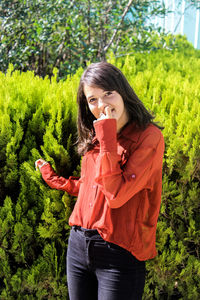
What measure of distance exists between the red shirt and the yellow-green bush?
586 millimetres

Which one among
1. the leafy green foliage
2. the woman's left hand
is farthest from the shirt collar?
the leafy green foliage

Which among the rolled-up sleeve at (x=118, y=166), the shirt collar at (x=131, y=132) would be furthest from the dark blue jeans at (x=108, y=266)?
the shirt collar at (x=131, y=132)

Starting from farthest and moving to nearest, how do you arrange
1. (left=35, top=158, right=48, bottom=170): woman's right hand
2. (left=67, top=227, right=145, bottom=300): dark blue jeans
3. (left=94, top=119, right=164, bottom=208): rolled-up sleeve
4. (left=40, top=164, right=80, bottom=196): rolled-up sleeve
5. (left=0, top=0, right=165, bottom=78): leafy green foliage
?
1. (left=0, top=0, right=165, bottom=78): leafy green foliage
2. (left=35, top=158, right=48, bottom=170): woman's right hand
3. (left=40, top=164, right=80, bottom=196): rolled-up sleeve
4. (left=67, top=227, right=145, bottom=300): dark blue jeans
5. (left=94, top=119, right=164, bottom=208): rolled-up sleeve

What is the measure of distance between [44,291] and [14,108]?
1.43 meters

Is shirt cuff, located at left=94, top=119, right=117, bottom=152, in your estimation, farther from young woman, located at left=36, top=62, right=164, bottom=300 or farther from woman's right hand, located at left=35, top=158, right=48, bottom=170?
woman's right hand, located at left=35, top=158, right=48, bottom=170

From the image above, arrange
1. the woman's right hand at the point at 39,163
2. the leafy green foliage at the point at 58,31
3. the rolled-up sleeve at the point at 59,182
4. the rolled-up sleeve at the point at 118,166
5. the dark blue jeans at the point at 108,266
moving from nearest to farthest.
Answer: the rolled-up sleeve at the point at 118,166 < the dark blue jeans at the point at 108,266 < the rolled-up sleeve at the point at 59,182 < the woman's right hand at the point at 39,163 < the leafy green foliage at the point at 58,31

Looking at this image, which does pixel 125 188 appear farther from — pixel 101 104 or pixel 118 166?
pixel 101 104

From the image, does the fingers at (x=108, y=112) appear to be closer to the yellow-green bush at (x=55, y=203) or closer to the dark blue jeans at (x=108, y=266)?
the dark blue jeans at (x=108, y=266)

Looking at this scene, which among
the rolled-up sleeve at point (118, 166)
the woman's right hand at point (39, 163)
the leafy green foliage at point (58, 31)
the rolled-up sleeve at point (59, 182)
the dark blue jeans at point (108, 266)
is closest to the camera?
the rolled-up sleeve at point (118, 166)

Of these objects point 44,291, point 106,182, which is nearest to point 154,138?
point 106,182

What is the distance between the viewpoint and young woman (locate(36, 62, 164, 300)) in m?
1.78

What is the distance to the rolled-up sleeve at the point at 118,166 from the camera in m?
1.75

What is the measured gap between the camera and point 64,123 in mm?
2723

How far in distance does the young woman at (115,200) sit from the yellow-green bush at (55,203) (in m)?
0.58
